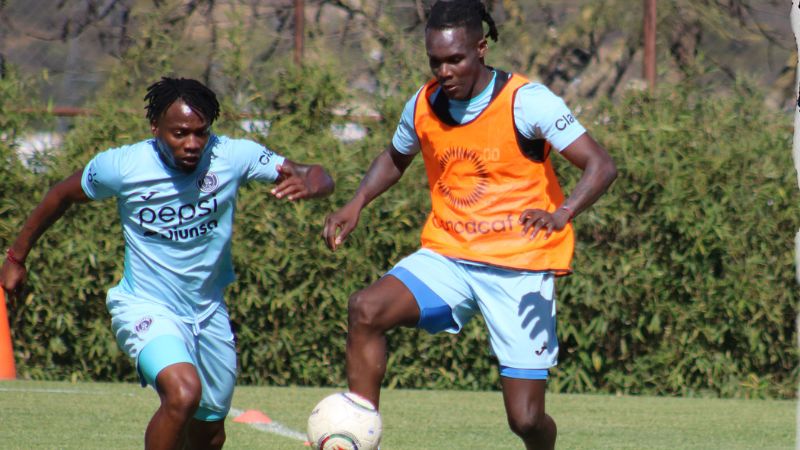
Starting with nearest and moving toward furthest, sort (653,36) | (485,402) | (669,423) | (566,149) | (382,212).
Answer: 1. (566,149)
2. (669,423)
3. (485,402)
4. (382,212)
5. (653,36)

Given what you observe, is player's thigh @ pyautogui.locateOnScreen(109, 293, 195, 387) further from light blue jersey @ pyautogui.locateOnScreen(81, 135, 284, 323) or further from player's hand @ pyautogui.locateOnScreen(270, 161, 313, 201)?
player's hand @ pyautogui.locateOnScreen(270, 161, 313, 201)

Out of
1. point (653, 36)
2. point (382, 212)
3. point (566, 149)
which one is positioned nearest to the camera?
point (566, 149)

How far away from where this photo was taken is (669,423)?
768cm

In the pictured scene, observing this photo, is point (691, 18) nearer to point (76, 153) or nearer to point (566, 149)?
point (76, 153)

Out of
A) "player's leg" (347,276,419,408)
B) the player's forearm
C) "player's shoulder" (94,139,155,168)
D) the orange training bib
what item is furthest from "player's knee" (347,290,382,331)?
"player's shoulder" (94,139,155,168)

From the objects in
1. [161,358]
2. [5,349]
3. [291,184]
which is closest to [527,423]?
[291,184]

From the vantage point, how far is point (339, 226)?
18.3 feet

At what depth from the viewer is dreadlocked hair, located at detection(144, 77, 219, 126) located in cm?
528

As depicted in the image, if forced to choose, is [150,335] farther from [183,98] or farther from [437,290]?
[437,290]

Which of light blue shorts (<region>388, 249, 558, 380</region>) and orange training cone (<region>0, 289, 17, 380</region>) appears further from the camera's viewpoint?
orange training cone (<region>0, 289, 17, 380</region>)

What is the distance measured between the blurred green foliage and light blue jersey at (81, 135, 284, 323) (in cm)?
360

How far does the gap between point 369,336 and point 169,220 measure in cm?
95

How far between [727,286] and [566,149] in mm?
4100

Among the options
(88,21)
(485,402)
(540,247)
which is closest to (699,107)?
(485,402)
